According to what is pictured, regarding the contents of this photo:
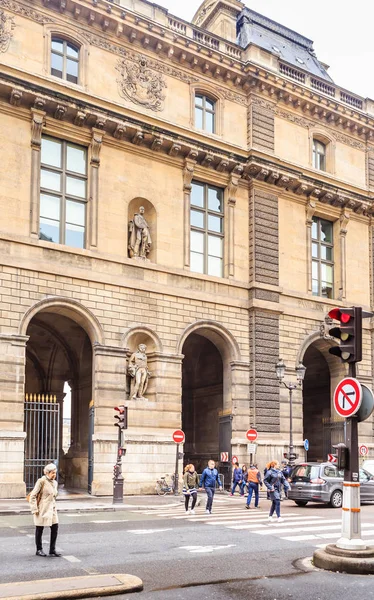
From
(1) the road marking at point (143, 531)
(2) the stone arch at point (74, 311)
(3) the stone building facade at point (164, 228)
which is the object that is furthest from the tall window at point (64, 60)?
(1) the road marking at point (143, 531)

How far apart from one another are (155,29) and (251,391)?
1610cm

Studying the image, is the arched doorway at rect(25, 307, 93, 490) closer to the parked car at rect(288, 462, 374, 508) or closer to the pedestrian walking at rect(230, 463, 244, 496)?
the pedestrian walking at rect(230, 463, 244, 496)

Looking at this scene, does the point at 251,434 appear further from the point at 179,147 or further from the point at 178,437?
the point at 179,147

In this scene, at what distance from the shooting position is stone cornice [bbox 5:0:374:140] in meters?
30.0

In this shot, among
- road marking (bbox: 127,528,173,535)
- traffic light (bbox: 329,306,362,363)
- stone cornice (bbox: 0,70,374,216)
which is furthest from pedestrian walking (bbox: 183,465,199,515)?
stone cornice (bbox: 0,70,374,216)

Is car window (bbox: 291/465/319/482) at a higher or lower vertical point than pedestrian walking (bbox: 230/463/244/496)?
higher

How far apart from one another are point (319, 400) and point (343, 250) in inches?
357

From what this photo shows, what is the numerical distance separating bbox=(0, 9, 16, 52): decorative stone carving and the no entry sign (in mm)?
21779

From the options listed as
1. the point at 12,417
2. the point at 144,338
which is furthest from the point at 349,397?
the point at 144,338

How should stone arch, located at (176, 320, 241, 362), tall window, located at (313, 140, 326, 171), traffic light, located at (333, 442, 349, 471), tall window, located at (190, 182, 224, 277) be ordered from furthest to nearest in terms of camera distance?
tall window, located at (313, 140, 326, 171) → tall window, located at (190, 182, 224, 277) → stone arch, located at (176, 320, 241, 362) → traffic light, located at (333, 442, 349, 471)

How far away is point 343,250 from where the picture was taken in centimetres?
Result: 3828

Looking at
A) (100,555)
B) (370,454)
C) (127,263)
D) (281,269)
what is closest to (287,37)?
(281,269)

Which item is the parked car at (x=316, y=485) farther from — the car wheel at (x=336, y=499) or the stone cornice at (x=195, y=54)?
the stone cornice at (x=195, y=54)

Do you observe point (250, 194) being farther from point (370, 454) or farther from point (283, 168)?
point (370, 454)
